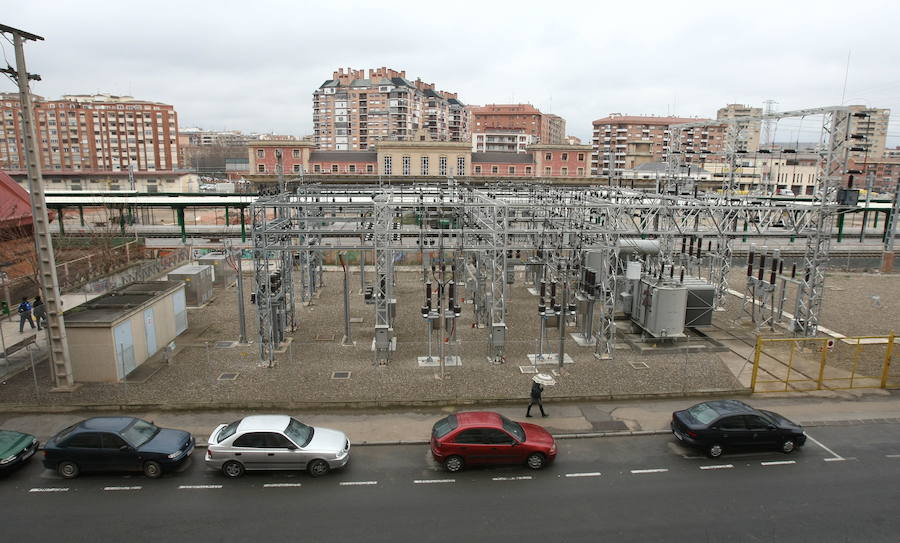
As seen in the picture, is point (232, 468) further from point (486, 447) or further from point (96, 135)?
point (96, 135)

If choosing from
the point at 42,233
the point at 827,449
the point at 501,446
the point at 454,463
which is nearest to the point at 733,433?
the point at 827,449

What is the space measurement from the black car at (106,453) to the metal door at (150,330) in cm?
715

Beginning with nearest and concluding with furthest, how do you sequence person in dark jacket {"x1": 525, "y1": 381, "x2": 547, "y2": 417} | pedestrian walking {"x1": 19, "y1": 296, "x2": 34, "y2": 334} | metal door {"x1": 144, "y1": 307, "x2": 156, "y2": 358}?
1. person in dark jacket {"x1": 525, "y1": 381, "x2": 547, "y2": 417}
2. metal door {"x1": 144, "y1": 307, "x2": 156, "y2": 358}
3. pedestrian walking {"x1": 19, "y1": 296, "x2": 34, "y2": 334}

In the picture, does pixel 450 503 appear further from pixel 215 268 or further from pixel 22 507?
pixel 215 268

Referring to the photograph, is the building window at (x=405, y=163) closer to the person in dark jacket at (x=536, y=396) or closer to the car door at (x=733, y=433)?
the person in dark jacket at (x=536, y=396)

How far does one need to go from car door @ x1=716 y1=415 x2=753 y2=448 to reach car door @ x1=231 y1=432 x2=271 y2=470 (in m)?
10.5

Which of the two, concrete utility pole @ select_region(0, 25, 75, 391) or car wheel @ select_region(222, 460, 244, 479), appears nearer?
car wheel @ select_region(222, 460, 244, 479)

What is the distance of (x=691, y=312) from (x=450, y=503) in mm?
14809

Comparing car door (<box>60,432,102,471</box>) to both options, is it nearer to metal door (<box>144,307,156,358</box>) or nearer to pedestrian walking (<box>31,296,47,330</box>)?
metal door (<box>144,307,156,358</box>)

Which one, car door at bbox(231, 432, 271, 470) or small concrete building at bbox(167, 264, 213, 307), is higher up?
small concrete building at bbox(167, 264, 213, 307)

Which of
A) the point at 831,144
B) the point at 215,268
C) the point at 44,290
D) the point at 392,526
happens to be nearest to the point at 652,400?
the point at 392,526

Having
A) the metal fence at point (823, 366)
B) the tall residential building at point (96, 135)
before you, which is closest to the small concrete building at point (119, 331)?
the metal fence at point (823, 366)

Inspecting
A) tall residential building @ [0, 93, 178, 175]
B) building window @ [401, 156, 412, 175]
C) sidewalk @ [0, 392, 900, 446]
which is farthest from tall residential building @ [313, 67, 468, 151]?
sidewalk @ [0, 392, 900, 446]

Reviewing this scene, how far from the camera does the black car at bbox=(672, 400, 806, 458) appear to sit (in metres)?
12.9
